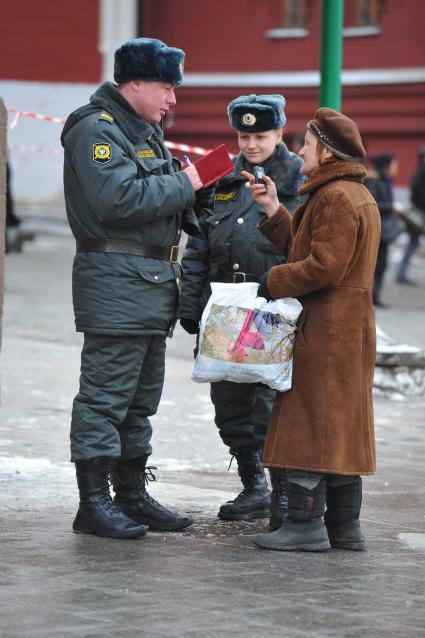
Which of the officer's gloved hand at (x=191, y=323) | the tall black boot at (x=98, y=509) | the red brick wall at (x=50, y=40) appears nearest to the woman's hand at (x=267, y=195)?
the officer's gloved hand at (x=191, y=323)

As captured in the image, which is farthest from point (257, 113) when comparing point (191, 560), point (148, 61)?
point (191, 560)

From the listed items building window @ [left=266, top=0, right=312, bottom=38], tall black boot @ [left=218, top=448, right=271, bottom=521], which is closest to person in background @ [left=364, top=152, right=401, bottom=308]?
tall black boot @ [left=218, top=448, right=271, bottom=521]

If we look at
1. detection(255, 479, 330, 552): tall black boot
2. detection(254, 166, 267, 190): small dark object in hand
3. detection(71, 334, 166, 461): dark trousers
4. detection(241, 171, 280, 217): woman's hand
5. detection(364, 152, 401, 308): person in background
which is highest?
detection(254, 166, 267, 190): small dark object in hand

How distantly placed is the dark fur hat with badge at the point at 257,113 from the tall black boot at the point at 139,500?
1.42m

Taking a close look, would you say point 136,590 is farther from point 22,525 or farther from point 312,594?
point 22,525

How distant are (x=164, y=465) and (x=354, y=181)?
2.28 metres

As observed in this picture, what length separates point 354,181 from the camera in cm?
595

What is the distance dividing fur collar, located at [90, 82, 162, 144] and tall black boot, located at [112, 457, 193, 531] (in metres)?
1.29

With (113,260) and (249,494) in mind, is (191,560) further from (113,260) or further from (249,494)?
(113,260)

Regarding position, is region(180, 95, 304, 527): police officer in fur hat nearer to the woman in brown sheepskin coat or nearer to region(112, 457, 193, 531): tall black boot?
region(112, 457, 193, 531): tall black boot

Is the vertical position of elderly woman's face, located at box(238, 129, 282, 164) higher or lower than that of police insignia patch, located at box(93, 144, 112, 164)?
lower

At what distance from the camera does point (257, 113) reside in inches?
252

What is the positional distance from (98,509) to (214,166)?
1378mm

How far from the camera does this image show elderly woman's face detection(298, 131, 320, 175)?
5.96 meters
